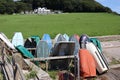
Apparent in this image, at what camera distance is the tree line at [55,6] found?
9350 cm

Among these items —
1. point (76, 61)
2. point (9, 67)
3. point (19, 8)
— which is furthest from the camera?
point (19, 8)

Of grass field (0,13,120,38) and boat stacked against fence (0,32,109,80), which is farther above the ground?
boat stacked against fence (0,32,109,80)

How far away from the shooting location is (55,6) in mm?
112438

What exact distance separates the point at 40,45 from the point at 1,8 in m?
79.5

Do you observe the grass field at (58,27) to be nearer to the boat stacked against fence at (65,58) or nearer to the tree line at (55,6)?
the boat stacked against fence at (65,58)

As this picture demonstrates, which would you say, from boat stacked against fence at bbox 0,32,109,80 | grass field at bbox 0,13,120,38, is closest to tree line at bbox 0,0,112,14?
grass field at bbox 0,13,120,38

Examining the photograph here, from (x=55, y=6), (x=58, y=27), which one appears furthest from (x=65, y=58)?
(x=55, y=6)

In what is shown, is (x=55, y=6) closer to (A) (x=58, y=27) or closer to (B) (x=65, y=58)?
(A) (x=58, y=27)

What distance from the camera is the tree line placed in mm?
93500

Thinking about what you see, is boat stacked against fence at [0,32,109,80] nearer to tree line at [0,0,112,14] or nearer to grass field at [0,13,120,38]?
grass field at [0,13,120,38]

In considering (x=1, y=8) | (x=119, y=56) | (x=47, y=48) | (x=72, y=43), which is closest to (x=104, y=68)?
(x=72, y=43)

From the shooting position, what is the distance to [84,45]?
41.2 feet

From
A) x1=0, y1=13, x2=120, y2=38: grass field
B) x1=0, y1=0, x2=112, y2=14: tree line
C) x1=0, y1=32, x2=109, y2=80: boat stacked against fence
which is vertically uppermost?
x1=0, y1=32, x2=109, y2=80: boat stacked against fence

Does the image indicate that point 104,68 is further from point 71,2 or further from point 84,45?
point 71,2
